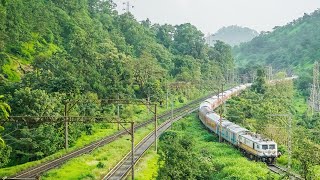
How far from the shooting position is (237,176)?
33.4 metres

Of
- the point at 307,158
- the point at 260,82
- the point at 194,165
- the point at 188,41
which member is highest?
the point at 188,41

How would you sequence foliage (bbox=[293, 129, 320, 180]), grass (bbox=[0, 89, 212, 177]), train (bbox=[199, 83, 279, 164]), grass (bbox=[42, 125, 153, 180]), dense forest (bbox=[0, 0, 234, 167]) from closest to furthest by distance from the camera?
1. foliage (bbox=[293, 129, 320, 180])
2. grass (bbox=[42, 125, 153, 180])
3. grass (bbox=[0, 89, 212, 177])
4. train (bbox=[199, 83, 279, 164])
5. dense forest (bbox=[0, 0, 234, 167])

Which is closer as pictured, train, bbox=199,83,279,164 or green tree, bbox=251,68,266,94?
train, bbox=199,83,279,164

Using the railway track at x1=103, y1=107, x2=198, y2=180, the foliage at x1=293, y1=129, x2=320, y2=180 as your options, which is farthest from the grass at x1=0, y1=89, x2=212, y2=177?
the foliage at x1=293, y1=129, x2=320, y2=180

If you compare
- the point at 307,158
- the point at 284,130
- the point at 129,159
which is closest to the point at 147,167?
the point at 129,159

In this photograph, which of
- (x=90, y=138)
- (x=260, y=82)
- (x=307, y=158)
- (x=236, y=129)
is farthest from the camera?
(x=260, y=82)

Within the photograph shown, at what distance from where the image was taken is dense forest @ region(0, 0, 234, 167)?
47406mm

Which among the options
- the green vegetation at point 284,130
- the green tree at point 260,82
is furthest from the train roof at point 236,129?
the green tree at point 260,82

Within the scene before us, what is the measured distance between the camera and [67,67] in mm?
67375

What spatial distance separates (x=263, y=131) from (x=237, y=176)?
23.4 meters

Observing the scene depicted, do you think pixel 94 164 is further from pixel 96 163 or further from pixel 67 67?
pixel 67 67

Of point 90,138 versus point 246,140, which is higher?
point 246,140

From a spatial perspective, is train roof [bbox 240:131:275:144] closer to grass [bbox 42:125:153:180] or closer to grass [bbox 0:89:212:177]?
grass [bbox 42:125:153:180]

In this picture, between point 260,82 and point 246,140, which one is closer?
point 246,140
